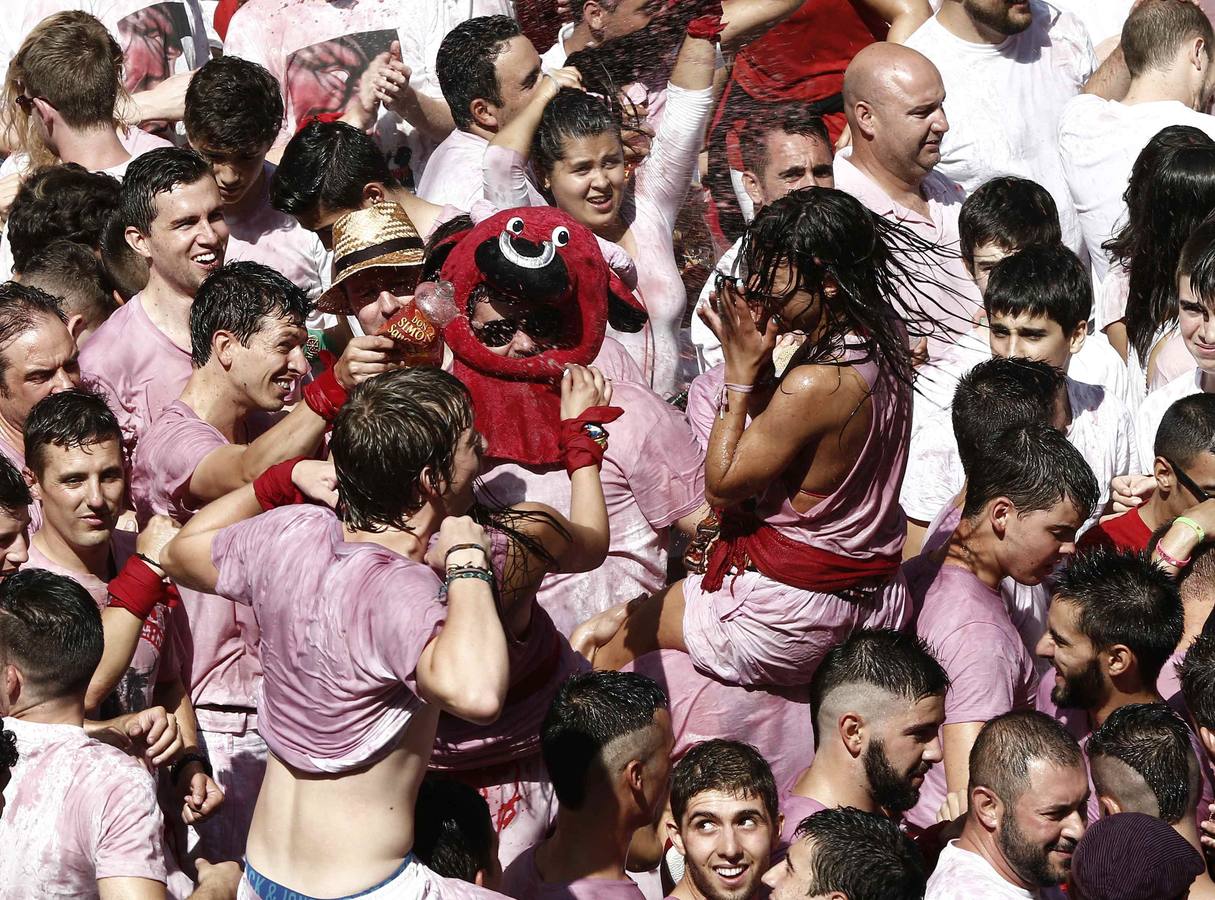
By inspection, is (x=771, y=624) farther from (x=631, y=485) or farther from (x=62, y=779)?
(x=62, y=779)

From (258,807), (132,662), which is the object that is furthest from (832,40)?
(258,807)

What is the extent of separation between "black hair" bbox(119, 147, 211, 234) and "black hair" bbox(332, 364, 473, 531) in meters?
2.18

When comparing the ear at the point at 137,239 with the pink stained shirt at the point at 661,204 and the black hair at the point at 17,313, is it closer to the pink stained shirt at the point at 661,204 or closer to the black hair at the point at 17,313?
the black hair at the point at 17,313

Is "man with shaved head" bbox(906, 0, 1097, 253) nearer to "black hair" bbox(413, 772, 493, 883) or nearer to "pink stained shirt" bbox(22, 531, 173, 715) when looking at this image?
"pink stained shirt" bbox(22, 531, 173, 715)

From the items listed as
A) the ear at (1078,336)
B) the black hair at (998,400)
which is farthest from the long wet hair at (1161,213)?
the black hair at (998,400)

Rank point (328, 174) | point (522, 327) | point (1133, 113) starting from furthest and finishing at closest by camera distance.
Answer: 1. point (1133, 113)
2. point (328, 174)
3. point (522, 327)

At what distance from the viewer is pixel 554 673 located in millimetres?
4691

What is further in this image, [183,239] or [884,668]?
[183,239]

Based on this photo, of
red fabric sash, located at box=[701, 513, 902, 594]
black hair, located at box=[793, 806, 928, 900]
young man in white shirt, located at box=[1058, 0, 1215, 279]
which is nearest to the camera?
black hair, located at box=[793, 806, 928, 900]

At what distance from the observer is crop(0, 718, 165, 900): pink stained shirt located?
4059mm

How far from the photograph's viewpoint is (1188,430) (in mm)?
5258

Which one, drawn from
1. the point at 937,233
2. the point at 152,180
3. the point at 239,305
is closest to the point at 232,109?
the point at 152,180

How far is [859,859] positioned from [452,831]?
926mm

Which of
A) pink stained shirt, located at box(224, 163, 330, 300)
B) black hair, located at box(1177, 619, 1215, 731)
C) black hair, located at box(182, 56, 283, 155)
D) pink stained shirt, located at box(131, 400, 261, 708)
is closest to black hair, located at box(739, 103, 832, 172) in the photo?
pink stained shirt, located at box(224, 163, 330, 300)
